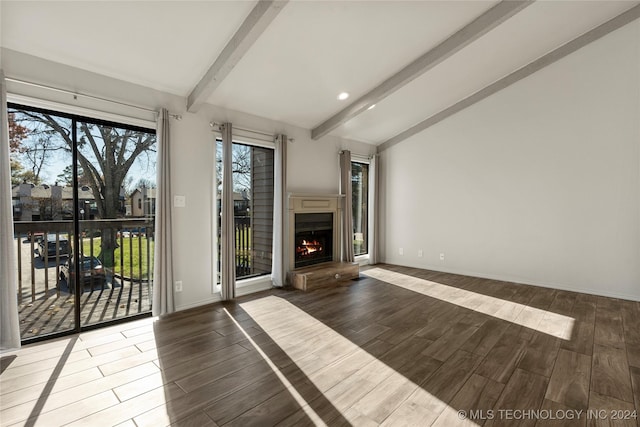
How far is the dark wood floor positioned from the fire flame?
148 cm

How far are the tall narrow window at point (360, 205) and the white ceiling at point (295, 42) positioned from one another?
183 centimetres

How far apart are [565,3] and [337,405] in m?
4.69

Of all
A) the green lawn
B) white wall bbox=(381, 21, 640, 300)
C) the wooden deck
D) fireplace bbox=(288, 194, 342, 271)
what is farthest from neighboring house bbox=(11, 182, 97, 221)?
white wall bbox=(381, 21, 640, 300)

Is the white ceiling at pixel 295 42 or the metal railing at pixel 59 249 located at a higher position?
the white ceiling at pixel 295 42

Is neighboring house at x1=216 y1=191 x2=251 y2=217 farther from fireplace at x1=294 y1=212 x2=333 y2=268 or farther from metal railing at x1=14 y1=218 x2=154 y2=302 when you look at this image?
metal railing at x1=14 y1=218 x2=154 y2=302

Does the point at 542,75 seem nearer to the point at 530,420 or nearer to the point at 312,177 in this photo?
the point at 312,177

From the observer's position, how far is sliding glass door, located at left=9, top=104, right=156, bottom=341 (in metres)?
2.80

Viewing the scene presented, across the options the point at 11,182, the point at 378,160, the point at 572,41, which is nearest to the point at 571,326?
the point at 572,41

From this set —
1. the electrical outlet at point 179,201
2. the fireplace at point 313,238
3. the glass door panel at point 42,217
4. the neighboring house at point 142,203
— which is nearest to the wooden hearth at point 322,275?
the fireplace at point 313,238

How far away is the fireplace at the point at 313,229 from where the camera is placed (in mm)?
4840

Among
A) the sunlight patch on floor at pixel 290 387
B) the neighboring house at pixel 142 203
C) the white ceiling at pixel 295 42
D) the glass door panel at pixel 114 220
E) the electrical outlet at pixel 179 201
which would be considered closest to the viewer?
the sunlight patch on floor at pixel 290 387

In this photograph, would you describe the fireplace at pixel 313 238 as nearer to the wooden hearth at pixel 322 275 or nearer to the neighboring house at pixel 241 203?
the wooden hearth at pixel 322 275

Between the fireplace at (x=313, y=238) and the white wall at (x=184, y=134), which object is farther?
the fireplace at (x=313, y=238)

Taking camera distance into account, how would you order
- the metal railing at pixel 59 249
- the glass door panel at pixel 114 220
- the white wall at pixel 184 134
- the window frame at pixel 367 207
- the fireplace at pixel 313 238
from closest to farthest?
the white wall at pixel 184 134
the metal railing at pixel 59 249
the glass door panel at pixel 114 220
the fireplace at pixel 313 238
the window frame at pixel 367 207
